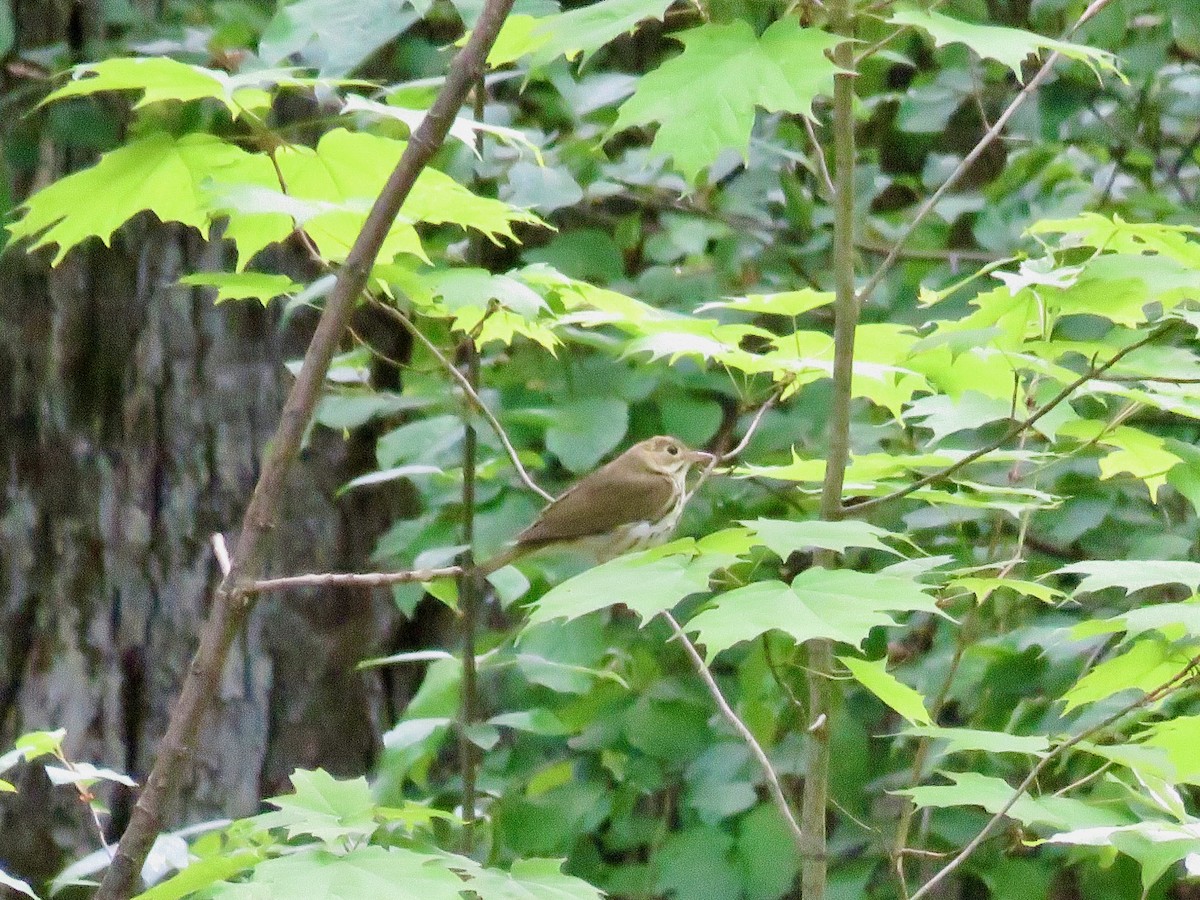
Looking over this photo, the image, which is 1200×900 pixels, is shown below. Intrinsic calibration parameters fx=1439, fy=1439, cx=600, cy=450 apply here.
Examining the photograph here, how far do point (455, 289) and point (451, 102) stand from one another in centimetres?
52

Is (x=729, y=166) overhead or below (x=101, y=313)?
overhead

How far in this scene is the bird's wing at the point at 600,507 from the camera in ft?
7.53

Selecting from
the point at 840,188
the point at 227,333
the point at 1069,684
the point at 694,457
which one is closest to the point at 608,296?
the point at 840,188

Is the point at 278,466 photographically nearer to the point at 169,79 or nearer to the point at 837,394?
the point at 169,79

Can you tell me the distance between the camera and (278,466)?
1.00m

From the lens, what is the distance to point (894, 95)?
9.64 ft

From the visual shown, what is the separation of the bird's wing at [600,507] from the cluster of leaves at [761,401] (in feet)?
0.26

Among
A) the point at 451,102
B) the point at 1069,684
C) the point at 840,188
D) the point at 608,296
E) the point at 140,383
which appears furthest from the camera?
the point at 140,383

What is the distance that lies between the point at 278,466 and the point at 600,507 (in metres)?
1.42

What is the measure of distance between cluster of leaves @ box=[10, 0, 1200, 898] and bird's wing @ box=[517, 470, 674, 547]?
8 centimetres

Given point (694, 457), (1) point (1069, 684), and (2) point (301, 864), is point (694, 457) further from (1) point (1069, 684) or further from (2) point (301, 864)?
(2) point (301, 864)

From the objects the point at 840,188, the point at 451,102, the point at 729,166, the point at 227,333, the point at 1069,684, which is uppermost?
the point at 451,102

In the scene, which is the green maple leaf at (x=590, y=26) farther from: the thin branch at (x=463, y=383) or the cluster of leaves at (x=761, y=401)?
the thin branch at (x=463, y=383)

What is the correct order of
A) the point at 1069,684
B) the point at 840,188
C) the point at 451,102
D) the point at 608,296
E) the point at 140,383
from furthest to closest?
the point at 140,383
the point at 1069,684
the point at 608,296
the point at 840,188
the point at 451,102
